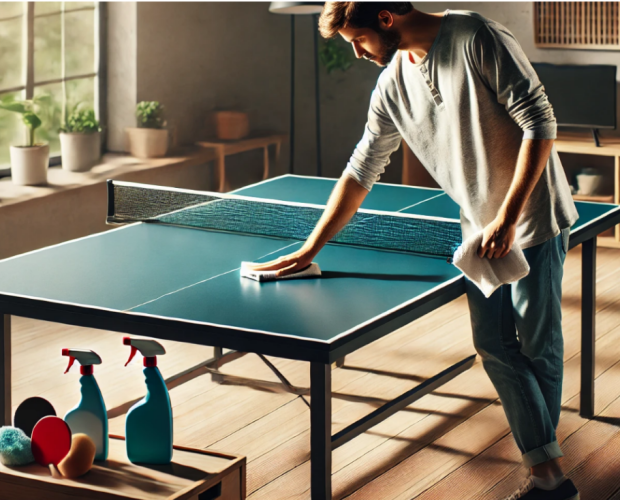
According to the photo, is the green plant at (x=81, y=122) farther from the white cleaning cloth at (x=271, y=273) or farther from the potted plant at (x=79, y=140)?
the white cleaning cloth at (x=271, y=273)

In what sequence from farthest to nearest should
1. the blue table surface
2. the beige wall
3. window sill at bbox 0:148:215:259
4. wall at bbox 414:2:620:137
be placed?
wall at bbox 414:2:620:137, the beige wall, window sill at bbox 0:148:215:259, the blue table surface

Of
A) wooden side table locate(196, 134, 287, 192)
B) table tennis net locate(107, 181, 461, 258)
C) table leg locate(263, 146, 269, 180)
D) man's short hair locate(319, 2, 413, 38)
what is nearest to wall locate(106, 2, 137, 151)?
wooden side table locate(196, 134, 287, 192)

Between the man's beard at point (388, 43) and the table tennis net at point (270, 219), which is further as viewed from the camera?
the table tennis net at point (270, 219)

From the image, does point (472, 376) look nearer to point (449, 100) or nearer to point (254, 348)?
point (449, 100)

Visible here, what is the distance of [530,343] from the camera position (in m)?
2.65

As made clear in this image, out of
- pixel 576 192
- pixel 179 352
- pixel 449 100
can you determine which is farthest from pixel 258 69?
pixel 449 100

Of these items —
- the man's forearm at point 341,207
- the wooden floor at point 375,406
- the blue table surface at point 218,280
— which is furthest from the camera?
the wooden floor at point 375,406

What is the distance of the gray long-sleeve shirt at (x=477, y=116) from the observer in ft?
7.90

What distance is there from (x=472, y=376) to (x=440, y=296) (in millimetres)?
1298

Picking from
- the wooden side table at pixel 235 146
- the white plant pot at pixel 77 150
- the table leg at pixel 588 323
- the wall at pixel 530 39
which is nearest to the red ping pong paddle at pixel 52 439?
the table leg at pixel 588 323

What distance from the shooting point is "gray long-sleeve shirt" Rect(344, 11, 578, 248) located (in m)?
2.41

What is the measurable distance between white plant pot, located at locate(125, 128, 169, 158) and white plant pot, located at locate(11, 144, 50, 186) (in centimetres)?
72

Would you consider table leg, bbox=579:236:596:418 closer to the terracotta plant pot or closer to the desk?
the desk

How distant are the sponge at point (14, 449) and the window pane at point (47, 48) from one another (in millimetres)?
3444
